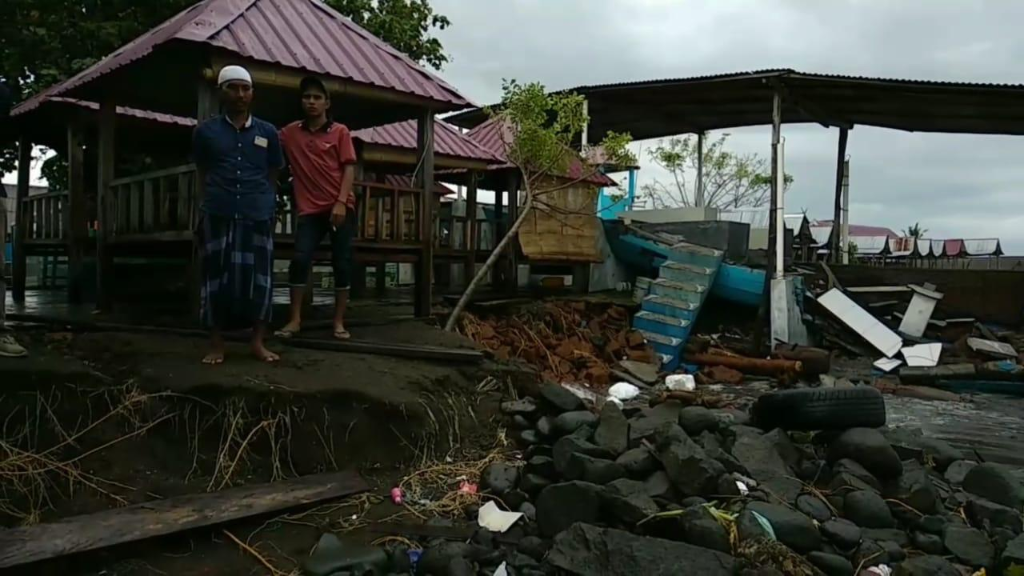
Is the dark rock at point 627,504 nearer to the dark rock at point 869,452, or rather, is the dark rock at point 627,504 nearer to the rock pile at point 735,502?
the rock pile at point 735,502

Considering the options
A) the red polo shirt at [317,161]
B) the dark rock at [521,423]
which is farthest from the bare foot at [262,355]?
the dark rock at [521,423]

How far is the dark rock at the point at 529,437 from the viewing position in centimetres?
525

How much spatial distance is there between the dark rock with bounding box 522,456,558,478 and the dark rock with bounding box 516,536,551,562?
0.64 m

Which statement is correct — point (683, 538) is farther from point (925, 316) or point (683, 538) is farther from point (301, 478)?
point (925, 316)

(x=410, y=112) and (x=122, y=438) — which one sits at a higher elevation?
(x=410, y=112)

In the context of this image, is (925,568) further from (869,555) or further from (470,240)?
(470,240)

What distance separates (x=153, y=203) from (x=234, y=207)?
2564 millimetres

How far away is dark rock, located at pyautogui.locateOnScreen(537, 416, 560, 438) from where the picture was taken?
17.1 feet

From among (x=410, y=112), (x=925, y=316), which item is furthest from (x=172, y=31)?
(x=925, y=316)

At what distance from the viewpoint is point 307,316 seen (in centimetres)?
721

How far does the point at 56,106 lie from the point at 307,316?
177 inches

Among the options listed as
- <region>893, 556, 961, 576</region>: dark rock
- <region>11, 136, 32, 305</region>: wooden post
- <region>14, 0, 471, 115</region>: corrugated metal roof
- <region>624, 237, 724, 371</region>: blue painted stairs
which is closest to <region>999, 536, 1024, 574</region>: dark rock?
<region>893, 556, 961, 576</region>: dark rock

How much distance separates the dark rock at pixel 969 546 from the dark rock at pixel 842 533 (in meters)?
0.51

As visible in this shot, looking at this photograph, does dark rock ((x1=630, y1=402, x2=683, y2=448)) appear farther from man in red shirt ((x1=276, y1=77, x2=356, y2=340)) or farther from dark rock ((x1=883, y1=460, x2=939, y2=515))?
man in red shirt ((x1=276, y1=77, x2=356, y2=340))
